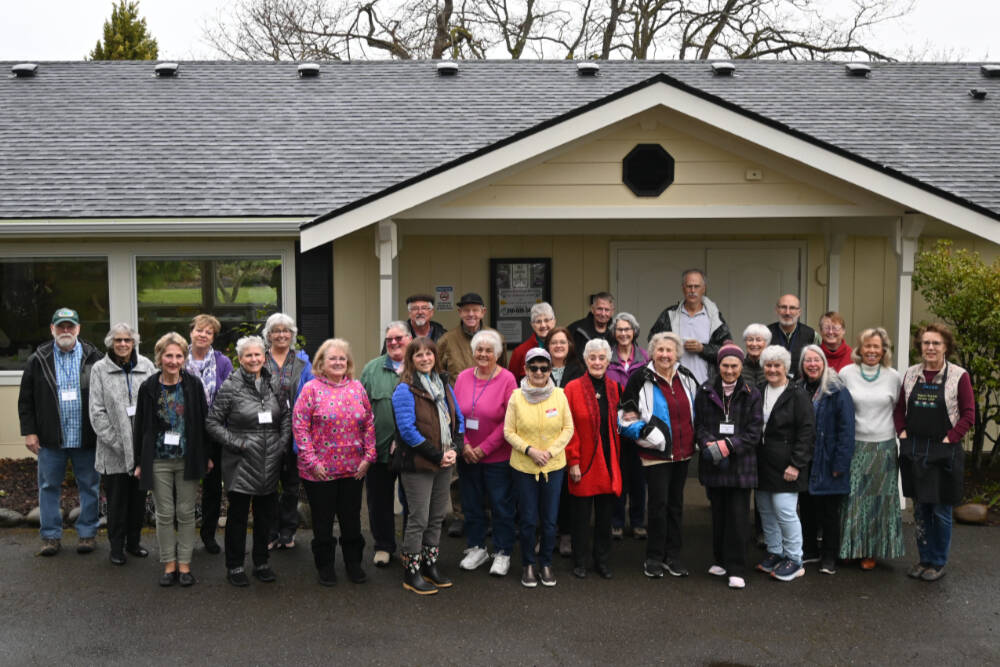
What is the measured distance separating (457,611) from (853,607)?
2.39m

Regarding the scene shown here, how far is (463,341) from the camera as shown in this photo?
6.40 metres

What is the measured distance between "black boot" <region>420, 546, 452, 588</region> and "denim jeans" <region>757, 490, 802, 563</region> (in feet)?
6.92

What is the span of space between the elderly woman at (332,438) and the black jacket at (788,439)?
2.52 metres

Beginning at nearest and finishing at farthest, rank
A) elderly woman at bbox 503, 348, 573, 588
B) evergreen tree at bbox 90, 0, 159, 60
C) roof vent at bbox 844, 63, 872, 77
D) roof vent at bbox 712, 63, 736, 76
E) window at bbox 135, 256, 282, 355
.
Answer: elderly woman at bbox 503, 348, 573, 588 < window at bbox 135, 256, 282, 355 < roof vent at bbox 712, 63, 736, 76 < roof vent at bbox 844, 63, 872, 77 < evergreen tree at bbox 90, 0, 159, 60

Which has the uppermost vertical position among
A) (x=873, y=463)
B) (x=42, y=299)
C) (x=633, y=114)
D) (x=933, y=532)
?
(x=633, y=114)

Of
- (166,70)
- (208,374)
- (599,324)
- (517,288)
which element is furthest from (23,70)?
(599,324)

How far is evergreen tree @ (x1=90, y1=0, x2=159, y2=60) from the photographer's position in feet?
72.4

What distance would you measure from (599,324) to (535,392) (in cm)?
132

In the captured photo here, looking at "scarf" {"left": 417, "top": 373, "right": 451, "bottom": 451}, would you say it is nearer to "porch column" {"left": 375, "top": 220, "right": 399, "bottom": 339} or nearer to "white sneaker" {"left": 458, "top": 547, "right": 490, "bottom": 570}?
"white sneaker" {"left": 458, "top": 547, "right": 490, "bottom": 570}

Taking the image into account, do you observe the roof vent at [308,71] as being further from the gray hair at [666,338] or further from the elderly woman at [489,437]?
the gray hair at [666,338]

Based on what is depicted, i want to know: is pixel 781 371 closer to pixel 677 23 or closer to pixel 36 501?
pixel 36 501

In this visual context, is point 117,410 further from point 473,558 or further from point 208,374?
point 473,558

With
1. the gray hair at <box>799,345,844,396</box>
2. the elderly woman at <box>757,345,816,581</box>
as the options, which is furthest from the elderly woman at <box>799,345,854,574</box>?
the elderly woman at <box>757,345,816,581</box>

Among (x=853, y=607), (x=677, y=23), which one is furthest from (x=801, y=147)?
(x=677, y=23)
